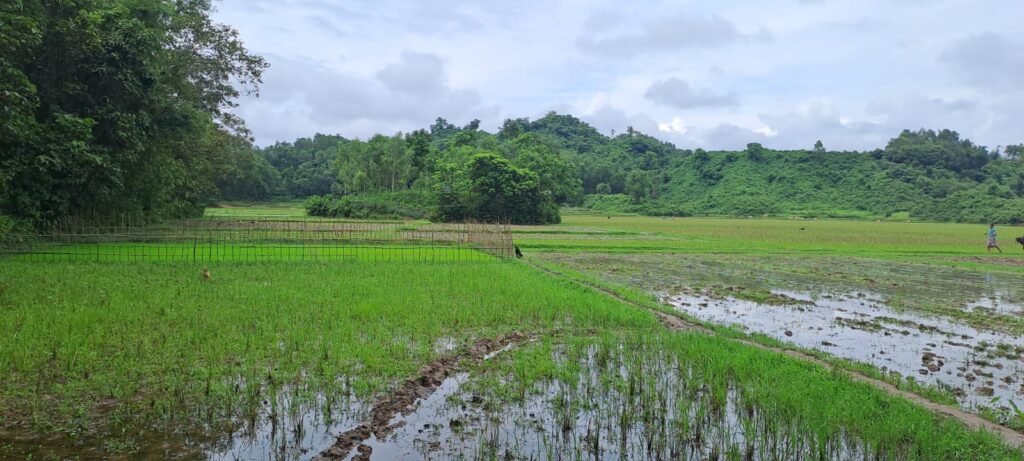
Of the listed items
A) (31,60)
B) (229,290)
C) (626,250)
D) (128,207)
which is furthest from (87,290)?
(626,250)

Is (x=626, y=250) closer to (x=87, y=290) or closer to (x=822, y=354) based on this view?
(x=822, y=354)

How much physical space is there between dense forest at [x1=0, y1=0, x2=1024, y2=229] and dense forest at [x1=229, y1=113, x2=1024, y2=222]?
26cm

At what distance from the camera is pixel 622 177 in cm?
9612

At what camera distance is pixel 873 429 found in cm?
529

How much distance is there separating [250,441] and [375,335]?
11.4ft

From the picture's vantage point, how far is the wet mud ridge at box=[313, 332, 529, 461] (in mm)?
4891

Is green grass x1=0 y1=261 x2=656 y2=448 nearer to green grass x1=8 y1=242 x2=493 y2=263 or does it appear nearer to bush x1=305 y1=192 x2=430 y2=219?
green grass x1=8 y1=242 x2=493 y2=263

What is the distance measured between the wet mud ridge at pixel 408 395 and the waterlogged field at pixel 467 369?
3 centimetres

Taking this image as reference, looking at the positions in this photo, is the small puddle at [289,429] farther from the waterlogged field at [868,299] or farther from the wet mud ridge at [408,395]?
the waterlogged field at [868,299]

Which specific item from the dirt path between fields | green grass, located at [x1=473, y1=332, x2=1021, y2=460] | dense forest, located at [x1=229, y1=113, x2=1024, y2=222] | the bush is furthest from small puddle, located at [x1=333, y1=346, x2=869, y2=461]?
the bush

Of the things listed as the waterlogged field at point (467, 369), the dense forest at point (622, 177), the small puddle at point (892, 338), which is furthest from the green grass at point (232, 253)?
the dense forest at point (622, 177)

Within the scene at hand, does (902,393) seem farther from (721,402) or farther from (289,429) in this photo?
(289,429)

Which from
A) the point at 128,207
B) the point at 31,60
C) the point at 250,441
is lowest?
the point at 250,441

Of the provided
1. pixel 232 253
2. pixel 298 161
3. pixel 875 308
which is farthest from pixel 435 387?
pixel 298 161
